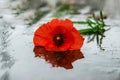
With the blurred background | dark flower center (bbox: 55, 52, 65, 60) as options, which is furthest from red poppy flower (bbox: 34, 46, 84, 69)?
the blurred background

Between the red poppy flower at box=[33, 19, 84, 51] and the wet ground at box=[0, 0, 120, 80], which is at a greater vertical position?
the red poppy flower at box=[33, 19, 84, 51]

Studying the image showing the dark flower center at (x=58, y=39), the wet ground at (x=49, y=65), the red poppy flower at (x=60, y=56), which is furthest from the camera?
the dark flower center at (x=58, y=39)

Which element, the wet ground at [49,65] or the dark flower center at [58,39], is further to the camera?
the dark flower center at [58,39]

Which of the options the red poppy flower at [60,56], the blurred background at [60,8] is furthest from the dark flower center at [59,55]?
the blurred background at [60,8]

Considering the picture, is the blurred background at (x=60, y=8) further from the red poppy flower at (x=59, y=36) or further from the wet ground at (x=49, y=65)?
→ the red poppy flower at (x=59, y=36)

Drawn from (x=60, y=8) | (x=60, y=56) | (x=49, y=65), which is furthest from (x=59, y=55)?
(x=60, y=8)

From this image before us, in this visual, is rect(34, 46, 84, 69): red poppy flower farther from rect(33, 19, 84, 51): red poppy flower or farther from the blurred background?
the blurred background

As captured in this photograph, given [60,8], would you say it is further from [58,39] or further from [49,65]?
[49,65]

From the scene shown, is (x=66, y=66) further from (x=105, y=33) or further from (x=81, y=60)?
(x=105, y=33)
